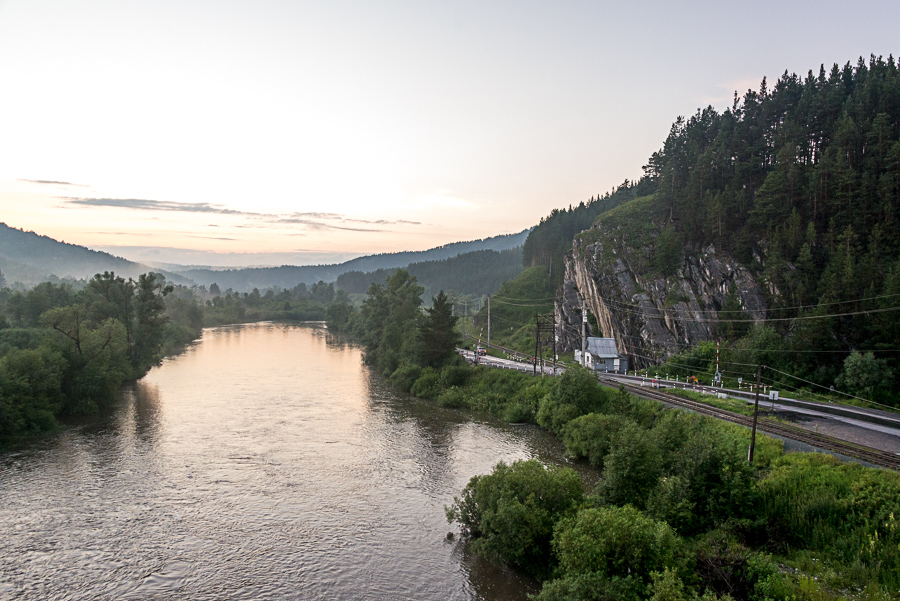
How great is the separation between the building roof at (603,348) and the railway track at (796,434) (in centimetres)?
1883

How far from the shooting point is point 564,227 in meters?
127

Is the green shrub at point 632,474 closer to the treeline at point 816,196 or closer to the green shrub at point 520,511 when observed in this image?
the green shrub at point 520,511

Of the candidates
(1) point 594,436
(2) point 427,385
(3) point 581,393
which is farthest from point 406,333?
(1) point 594,436

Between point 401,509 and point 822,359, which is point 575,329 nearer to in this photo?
point 822,359

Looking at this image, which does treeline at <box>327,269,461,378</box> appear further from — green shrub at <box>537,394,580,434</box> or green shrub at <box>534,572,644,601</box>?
green shrub at <box>534,572,644,601</box>

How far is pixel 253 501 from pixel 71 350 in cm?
3225

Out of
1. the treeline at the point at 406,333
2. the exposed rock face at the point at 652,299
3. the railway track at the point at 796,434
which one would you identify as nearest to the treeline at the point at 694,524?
the railway track at the point at 796,434

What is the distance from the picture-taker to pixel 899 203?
1855 inches

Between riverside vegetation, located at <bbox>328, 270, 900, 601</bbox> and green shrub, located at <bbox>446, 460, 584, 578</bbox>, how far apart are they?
2.1 inches

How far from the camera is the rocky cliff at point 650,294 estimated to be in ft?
185

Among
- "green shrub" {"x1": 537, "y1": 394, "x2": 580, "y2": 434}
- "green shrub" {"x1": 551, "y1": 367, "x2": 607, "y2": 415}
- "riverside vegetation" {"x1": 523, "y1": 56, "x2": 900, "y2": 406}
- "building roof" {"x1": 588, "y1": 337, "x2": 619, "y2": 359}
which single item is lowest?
"green shrub" {"x1": 537, "y1": 394, "x2": 580, "y2": 434}

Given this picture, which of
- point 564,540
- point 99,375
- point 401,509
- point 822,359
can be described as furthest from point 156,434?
point 822,359

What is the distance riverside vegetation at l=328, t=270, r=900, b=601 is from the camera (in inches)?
694

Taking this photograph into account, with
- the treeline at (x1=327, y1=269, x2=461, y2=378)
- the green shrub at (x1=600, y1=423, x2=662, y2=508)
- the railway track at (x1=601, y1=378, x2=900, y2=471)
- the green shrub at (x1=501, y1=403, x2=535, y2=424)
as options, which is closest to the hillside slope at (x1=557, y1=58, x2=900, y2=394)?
the railway track at (x1=601, y1=378, x2=900, y2=471)
